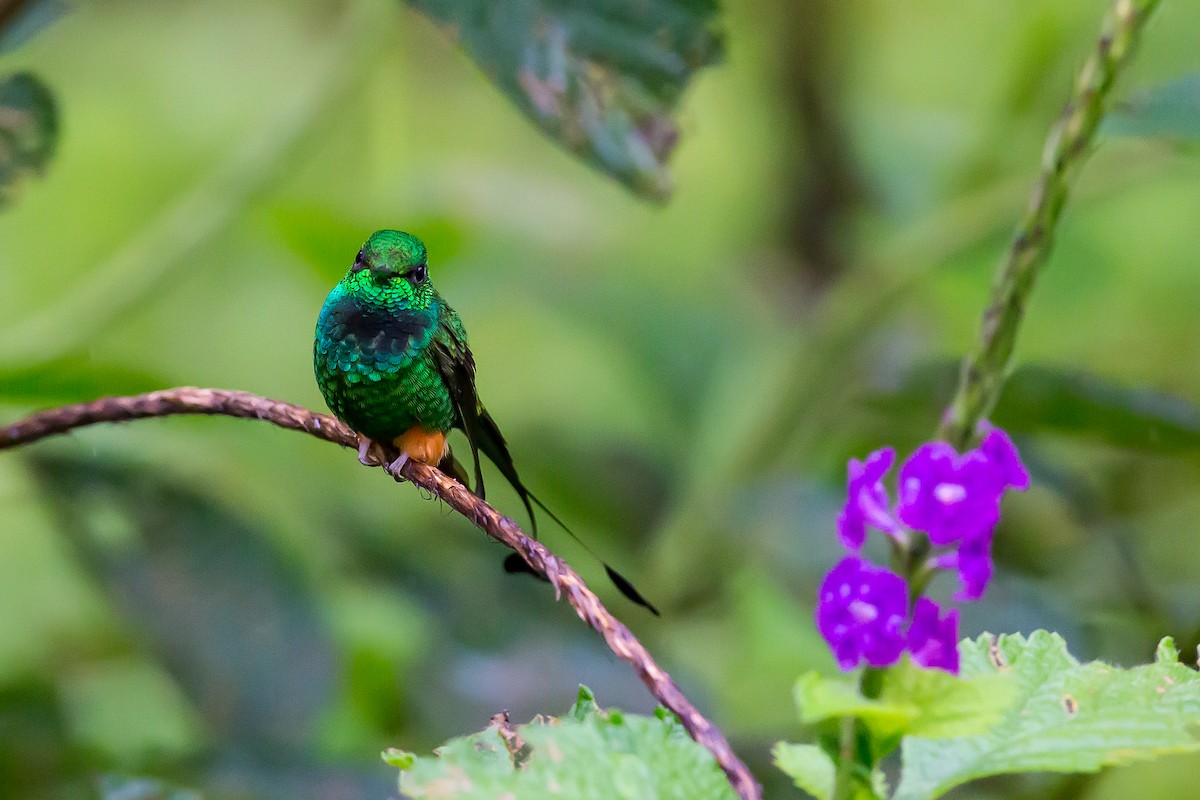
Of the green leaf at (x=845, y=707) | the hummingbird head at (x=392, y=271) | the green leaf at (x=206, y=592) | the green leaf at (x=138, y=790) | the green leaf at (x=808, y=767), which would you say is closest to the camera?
the green leaf at (x=845, y=707)

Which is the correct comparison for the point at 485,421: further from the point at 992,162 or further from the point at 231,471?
the point at 992,162

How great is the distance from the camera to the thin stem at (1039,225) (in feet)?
3.06

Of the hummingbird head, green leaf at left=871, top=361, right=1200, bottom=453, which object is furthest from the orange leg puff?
green leaf at left=871, top=361, right=1200, bottom=453

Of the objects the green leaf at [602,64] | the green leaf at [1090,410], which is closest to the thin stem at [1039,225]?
the green leaf at [602,64]

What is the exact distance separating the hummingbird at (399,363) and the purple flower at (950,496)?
409 millimetres

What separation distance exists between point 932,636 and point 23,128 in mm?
1279

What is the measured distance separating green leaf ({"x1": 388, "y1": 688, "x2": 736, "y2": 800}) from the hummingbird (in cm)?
31

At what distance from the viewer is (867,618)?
0.75m

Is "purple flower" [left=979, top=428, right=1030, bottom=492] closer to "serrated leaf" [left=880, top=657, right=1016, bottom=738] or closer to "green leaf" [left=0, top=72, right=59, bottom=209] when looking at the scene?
"serrated leaf" [left=880, top=657, right=1016, bottom=738]

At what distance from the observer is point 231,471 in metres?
2.38

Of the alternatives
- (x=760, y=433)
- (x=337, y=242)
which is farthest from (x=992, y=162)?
(x=337, y=242)

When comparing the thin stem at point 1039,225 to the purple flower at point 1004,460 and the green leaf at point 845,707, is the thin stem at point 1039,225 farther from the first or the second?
the green leaf at point 845,707

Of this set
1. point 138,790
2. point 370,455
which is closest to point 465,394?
point 370,455

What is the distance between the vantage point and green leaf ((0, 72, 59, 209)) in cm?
153
